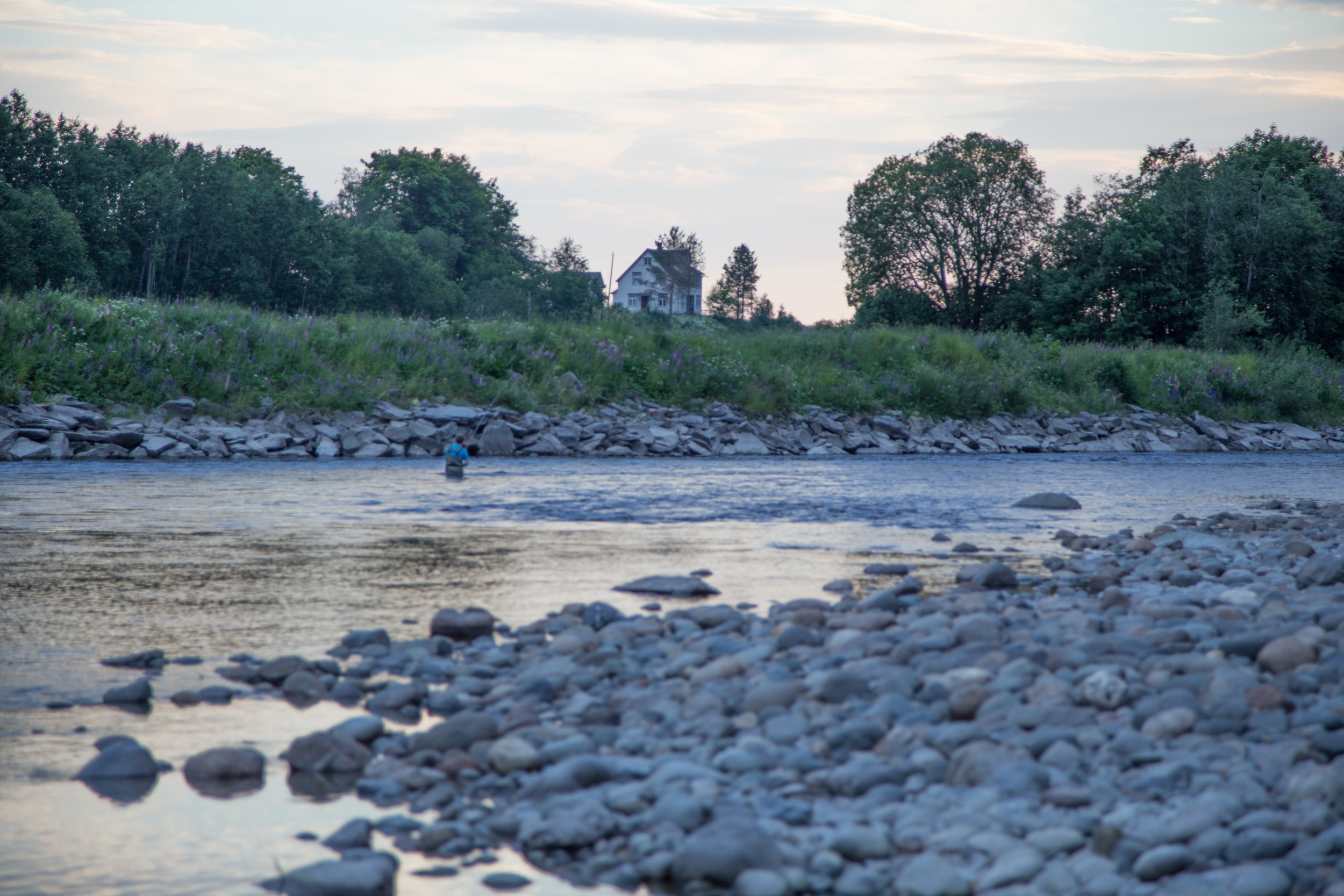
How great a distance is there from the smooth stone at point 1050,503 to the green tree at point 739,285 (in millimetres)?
73426

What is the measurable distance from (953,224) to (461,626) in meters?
50.1

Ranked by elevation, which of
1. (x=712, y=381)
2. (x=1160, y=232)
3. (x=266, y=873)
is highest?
(x=1160, y=232)

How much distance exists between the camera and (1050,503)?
12492mm

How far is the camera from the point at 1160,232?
155 feet

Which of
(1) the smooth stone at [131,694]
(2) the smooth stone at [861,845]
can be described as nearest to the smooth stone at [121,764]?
(1) the smooth stone at [131,694]

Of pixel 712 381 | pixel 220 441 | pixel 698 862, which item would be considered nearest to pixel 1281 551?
pixel 698 862

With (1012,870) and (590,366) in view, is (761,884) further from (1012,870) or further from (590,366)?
(590,366)

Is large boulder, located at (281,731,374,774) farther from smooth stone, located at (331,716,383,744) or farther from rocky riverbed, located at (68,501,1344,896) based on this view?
smooth stone, located at (331,716,383,744)

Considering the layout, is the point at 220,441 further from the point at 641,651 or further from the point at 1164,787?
the point at 1164,787

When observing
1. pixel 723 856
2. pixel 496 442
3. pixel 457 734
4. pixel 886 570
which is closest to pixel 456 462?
pixel 496 442

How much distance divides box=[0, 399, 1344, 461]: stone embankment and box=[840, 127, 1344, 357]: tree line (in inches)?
768

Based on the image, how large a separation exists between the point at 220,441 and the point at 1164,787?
16.9 metres

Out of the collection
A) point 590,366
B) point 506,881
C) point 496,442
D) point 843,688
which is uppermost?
point 590,366

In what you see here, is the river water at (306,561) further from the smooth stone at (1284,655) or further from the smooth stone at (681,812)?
the smooth stone at (1284,655)
